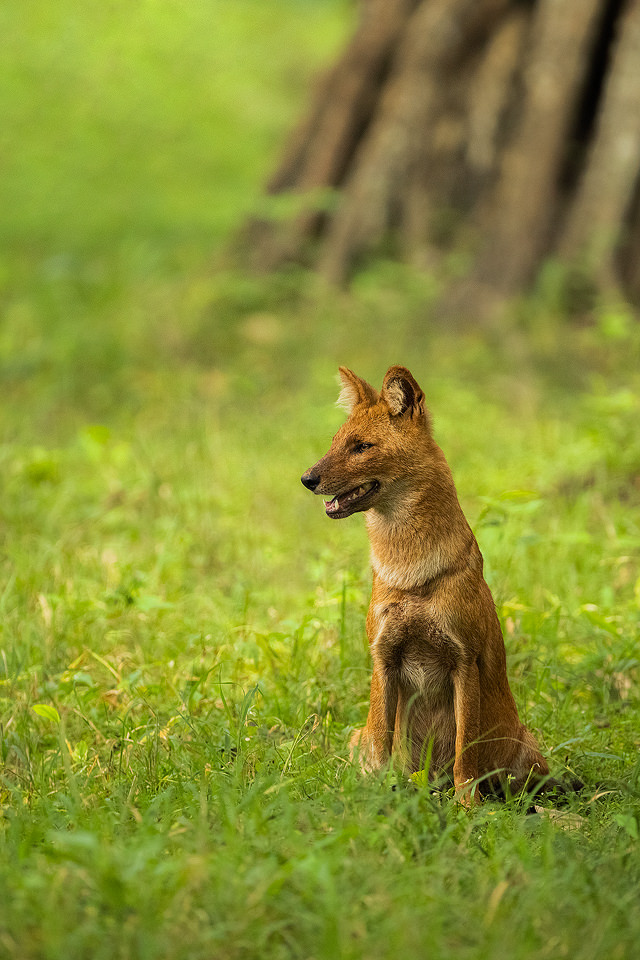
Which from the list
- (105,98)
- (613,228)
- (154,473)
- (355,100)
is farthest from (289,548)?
(105,98)

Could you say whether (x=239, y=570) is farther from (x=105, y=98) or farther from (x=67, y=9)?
(x=67, y=9)

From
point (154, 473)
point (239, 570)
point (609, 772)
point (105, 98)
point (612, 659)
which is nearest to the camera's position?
point (609, 772)

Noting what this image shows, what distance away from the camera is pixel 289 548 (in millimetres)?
5246

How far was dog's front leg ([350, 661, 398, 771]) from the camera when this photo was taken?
3.02 meters

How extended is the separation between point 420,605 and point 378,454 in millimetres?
491

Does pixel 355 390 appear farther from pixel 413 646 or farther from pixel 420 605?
pixel 413 646

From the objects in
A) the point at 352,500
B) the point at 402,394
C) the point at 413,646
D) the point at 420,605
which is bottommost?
the point at 413,646

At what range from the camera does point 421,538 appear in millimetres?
2982

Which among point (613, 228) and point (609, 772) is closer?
point (609, 772)

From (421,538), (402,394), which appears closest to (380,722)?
(421,538)

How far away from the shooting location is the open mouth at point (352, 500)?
2.97 meters

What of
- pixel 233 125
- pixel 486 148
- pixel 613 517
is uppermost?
pixel 233 125

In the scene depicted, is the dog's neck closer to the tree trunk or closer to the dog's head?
the dog's head

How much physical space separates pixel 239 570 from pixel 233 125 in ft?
45.2
